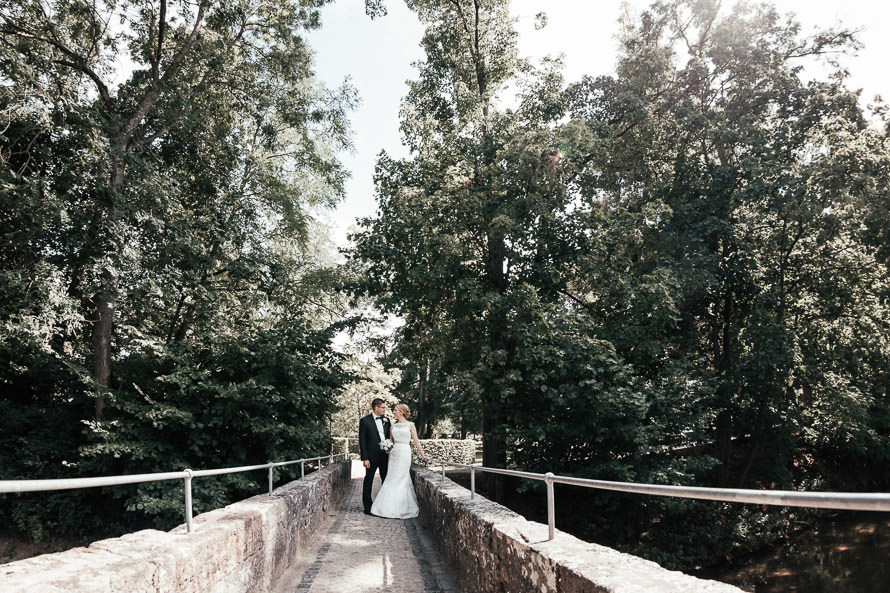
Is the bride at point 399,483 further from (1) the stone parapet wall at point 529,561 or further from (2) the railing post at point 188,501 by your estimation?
(2) the railing post at point 188,501

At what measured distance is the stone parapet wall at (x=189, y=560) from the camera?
196cm

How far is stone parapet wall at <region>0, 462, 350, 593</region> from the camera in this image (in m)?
1.96

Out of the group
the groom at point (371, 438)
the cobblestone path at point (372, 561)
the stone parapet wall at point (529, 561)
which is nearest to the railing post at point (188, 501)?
the cobblestone path at point (372, 561)

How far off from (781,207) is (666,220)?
2.94 m

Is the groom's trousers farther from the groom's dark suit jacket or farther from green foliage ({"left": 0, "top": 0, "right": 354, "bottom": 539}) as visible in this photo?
green foliage ({"left": 0, "top": 0, "right": 354, "bottom": 539})

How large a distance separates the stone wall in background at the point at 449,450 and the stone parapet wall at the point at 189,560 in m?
21.4

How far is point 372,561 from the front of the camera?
18.3 ft

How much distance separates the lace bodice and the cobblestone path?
4.10ft

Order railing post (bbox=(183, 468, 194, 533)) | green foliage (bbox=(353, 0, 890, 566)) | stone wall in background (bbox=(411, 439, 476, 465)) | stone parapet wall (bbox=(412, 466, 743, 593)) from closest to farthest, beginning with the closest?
stone parapet wall (bbox=(412, 466, 743, 593))
railing post (bbox=(183, 468, 194, 533))
green foliage (bbox=(353, 0, 890, 566))
stone wall in background (bbox=(411, 439, 476, 465))

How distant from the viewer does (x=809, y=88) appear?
44.1ft

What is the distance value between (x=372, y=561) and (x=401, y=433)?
271 centimetres

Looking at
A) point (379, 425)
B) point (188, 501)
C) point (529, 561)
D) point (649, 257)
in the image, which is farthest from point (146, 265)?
point (649, 257)

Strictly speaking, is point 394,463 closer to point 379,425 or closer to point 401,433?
point 401,433

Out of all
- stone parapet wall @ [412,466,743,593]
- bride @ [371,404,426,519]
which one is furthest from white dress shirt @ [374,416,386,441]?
stone parapet wall @ [412,466,743,593]
